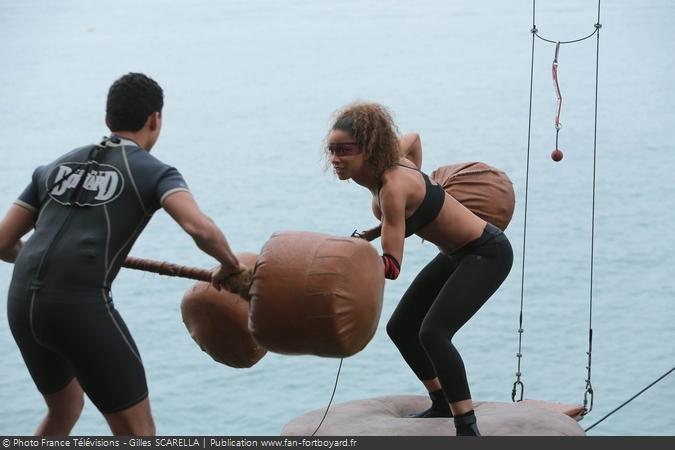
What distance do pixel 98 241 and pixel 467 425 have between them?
156 centimetres

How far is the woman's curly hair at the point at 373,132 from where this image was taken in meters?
3.73

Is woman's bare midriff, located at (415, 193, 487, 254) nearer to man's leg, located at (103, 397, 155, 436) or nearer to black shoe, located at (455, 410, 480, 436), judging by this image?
black shoe, located at (455, 410, 480, 436)

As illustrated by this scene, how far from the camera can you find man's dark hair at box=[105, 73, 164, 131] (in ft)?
10.3

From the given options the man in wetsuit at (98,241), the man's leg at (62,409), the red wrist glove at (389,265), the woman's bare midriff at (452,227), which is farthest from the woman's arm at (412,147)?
the man's leg at (62,409)

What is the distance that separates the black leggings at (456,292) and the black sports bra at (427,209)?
22 cm

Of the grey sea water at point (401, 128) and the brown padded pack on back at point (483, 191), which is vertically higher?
the brown padded pack on back at point (483, 191)

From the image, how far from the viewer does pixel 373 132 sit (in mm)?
3734

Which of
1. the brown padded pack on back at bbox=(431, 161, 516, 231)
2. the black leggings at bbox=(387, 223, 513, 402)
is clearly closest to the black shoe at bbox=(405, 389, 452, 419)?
the black leggings at bbox=(387, 223, 513, 402)

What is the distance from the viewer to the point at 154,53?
20.0m

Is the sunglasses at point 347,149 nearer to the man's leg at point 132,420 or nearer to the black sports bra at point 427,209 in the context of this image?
the black sports bra at point 427,209

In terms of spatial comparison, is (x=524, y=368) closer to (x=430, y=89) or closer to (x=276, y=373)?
(x=276, y=373)

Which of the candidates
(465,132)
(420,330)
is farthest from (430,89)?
(420,330)

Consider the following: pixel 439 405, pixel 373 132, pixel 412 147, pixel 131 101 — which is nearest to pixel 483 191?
pixel 412 147
